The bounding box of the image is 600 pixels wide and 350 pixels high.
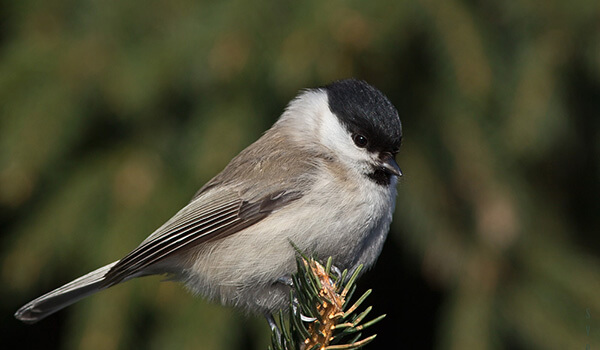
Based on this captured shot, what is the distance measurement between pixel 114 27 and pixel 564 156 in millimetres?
2024

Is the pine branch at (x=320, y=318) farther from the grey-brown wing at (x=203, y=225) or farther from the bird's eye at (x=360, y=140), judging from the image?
the bird's eye at (x=360, y=140)

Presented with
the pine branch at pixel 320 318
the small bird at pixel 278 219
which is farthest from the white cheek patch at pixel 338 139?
the pine branch at pixel 320 318

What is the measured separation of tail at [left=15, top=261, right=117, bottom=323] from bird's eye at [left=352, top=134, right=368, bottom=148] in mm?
829

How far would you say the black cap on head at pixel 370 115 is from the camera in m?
2.00

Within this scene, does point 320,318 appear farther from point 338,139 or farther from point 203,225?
point 338,139

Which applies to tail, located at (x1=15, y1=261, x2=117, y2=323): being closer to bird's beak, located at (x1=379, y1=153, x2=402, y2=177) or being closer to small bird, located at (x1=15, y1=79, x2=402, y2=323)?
small bird, located at (x1=15, y1=79, x2=402, y2=323)

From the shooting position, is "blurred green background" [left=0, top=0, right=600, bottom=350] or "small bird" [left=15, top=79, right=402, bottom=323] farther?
"blurred green background" [left=0, top=0, right=600, bottom=350]

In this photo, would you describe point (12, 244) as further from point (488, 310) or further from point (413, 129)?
point (488, 310)

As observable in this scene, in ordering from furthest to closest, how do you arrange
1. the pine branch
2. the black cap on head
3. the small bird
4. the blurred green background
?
the blurred green background → the black cap on head → the small bird → the pine branch

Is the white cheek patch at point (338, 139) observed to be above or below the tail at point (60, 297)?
below

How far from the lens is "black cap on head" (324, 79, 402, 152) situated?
2.00 meters

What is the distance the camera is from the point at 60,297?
196cm

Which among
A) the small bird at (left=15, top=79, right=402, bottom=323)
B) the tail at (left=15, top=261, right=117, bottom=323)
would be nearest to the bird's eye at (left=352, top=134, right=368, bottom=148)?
the small bird at (left=15, top=79, right=402, bottom=323)

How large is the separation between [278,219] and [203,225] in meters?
0.24
